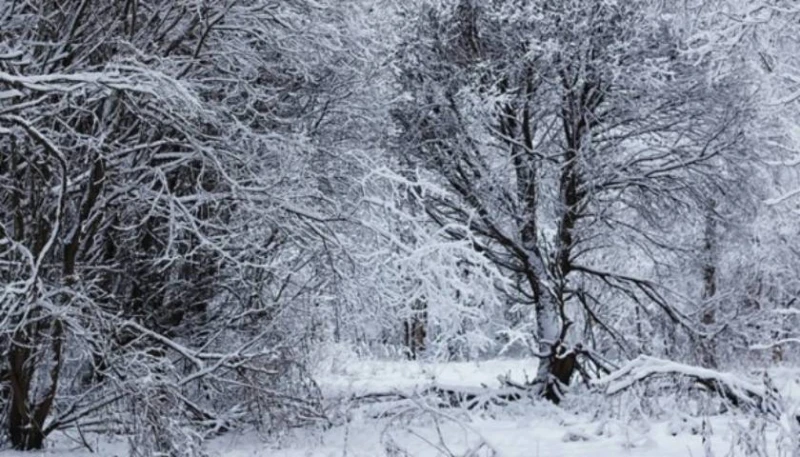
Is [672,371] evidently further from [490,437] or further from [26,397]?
[26,397]

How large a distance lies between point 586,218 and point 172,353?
261 inches

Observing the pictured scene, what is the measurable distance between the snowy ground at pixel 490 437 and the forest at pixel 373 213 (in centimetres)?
6

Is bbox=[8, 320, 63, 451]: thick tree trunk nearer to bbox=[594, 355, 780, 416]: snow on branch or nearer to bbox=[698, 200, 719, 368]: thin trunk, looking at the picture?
bbox=[594, 355, 780, 416]: snow on branch

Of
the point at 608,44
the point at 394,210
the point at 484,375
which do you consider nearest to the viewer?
the point at 394,210

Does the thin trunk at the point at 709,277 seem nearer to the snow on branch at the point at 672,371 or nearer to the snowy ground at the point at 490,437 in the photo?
the snowy ground at the point at 490,437

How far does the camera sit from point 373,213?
10688mm

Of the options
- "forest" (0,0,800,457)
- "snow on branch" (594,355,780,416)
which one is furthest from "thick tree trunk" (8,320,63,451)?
"snow on branch" (594,355,780,416)

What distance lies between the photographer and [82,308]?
26.3ft

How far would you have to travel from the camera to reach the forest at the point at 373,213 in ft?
25.9

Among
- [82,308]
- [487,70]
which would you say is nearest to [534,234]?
[487,70]

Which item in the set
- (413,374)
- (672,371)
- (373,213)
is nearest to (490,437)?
(672,371)

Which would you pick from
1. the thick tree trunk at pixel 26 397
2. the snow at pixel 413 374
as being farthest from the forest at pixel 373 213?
the snow at pixel 413 374

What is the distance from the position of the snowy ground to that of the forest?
6 centimetres

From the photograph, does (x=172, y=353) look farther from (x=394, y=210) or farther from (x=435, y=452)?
(x=435, y=452)
